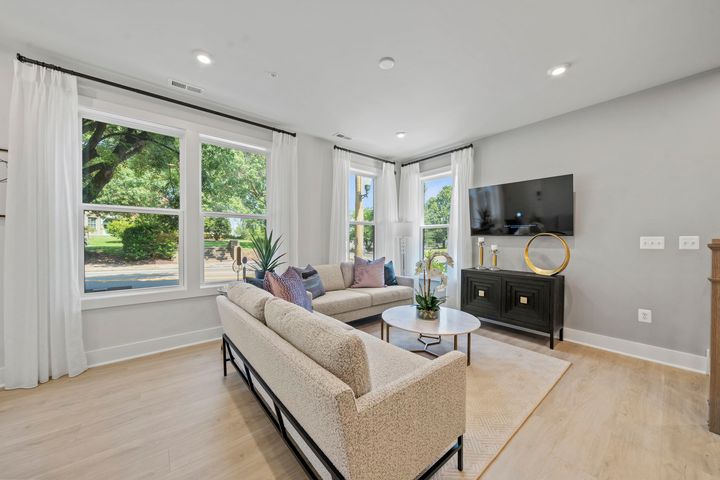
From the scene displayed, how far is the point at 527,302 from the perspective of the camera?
10.3ft

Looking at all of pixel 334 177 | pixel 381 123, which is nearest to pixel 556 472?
pixel 381 123

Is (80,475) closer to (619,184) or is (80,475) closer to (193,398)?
(193,398)

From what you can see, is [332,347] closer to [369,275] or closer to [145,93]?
[369,275]

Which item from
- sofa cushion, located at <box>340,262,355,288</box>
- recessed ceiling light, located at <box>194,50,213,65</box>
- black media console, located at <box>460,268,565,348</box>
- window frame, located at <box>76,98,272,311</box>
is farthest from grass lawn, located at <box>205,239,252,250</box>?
black media console, located at <box>460,268,565,348</box>

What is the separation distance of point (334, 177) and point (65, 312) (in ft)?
11.0

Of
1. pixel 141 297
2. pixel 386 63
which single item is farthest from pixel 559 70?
pixel 141 297

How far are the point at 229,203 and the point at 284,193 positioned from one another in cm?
71

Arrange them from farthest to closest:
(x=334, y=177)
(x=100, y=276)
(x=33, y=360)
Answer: (x=334, y=177) < (x=100, y=276) < (x=33, y=360)

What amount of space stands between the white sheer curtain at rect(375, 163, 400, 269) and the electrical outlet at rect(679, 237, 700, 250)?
3.46 m

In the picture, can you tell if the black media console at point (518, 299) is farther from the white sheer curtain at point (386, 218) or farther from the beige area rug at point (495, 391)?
the white sheer curtain at point (386, 218)

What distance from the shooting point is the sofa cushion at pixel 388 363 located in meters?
1.46

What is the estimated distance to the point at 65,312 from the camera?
2346 mm

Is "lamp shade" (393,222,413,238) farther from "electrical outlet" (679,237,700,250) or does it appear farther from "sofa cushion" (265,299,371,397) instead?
"sofa cushion" (265,299,371,397)

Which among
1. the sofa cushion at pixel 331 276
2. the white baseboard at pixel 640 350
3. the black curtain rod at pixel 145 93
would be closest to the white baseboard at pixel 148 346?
the sofa cushion at pixel 331 276
